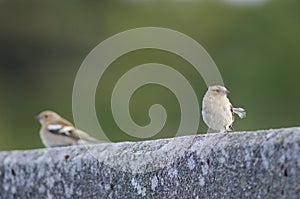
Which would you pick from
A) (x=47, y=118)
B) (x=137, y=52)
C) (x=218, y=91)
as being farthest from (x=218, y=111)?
(x=137, y=52)

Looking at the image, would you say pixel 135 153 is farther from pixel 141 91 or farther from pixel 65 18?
pixel 65 18

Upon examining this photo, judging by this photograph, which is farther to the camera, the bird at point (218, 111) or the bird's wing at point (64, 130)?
the bird's wing at point (64, 130)

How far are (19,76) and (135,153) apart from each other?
16.5 metres

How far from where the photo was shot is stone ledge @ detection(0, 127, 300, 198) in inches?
109

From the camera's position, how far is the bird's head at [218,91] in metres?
3.79

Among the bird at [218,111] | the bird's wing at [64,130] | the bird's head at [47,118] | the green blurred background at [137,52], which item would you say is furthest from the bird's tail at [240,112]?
the green blurred background at [137,52]

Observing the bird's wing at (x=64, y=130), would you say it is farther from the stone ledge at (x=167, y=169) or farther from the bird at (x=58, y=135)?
the stone ledge at (x=167, y=169)

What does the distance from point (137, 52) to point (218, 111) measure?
1314 cm

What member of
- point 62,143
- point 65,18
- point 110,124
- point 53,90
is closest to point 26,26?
point 65,18

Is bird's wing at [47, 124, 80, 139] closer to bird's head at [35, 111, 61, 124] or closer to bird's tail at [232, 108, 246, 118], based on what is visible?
bird's head at [35, 111, 61, 124]

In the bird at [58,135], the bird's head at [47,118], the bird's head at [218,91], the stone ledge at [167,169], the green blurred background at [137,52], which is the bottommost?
the stone ledge at [167,169]

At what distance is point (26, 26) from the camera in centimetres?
2094

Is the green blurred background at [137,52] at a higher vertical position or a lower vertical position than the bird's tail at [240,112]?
higher

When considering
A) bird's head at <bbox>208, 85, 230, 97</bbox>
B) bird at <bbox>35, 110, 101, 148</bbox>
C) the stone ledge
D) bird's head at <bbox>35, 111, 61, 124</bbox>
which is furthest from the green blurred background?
bird's head at <bbox>208, 85, 230, 97</bbox>
